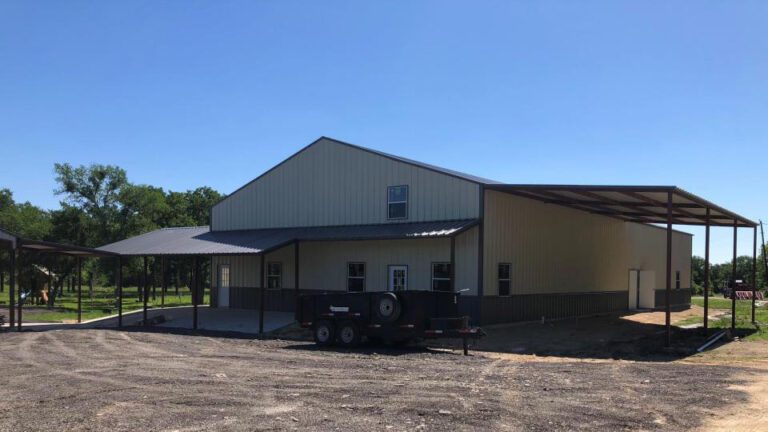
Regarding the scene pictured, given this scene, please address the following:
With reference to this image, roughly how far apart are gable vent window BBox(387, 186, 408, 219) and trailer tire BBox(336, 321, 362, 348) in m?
6.82

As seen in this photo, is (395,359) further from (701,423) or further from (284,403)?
(701,423)

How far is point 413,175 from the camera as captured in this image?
23.4 meters

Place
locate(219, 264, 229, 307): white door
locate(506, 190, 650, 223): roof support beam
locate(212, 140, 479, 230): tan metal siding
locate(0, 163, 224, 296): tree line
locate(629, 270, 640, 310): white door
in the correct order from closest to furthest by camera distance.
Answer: locate(506, 190, 650, 223): roof support beam → locate(212, 140, 479, 230): tan metal siding → locate(219, 264, 229, 307): white door → locate(629, 270, 640, 310): white door → locate(0, 163, 224, 296): tree line

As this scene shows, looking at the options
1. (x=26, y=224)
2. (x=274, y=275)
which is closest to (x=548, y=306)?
(x=274, y=275)

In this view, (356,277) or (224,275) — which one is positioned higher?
(356,277)

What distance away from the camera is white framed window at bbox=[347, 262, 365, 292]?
24306mm

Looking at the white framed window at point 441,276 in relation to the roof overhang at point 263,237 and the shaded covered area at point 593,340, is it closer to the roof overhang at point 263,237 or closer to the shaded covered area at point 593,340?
the roof overhang at point 263,237

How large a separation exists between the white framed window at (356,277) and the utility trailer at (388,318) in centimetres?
613

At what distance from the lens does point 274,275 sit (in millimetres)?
27469

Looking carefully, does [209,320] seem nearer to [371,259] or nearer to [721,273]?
[371,259]

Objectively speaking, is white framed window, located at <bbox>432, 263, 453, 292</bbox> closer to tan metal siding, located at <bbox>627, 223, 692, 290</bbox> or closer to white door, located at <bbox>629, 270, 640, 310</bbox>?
tan metal siding, located at <bbox>627, 223, 692, 290</bbox>

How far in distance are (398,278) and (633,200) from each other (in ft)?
27.9

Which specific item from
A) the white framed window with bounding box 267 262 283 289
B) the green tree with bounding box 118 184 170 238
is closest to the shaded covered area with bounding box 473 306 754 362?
the white framed window with bounding box 267 262 283 289

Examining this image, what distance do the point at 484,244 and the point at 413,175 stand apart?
3.91 m
